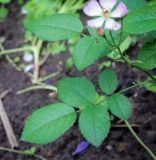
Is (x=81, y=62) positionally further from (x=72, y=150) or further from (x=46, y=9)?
(x=46, y=9)

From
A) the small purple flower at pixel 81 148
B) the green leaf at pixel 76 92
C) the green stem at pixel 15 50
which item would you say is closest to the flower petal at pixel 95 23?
the green leaf at pixel 76 92

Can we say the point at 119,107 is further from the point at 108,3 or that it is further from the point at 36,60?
the point at 36,60

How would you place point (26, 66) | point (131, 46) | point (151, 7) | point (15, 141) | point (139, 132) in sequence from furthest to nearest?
1. point (26, 66)
2. point (131, 46)
3. point (15, 141)
4. point (139, 132)
5. point (151, 7)

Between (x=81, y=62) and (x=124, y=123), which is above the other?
(x=81, y=62)

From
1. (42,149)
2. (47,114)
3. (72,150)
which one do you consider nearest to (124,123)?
(72,150)

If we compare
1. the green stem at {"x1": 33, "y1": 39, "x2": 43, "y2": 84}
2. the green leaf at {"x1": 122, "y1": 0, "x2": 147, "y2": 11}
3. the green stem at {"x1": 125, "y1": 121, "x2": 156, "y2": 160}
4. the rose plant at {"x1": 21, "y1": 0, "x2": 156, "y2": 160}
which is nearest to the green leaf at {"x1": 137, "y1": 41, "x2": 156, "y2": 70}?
the rose plant at {"x1": 21, "y1": 0, "x2": 156, "y2": 160}

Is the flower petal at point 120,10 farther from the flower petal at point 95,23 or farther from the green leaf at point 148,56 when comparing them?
the green leaf at point 148,56

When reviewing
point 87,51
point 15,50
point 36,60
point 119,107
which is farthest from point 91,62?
point 15,50
